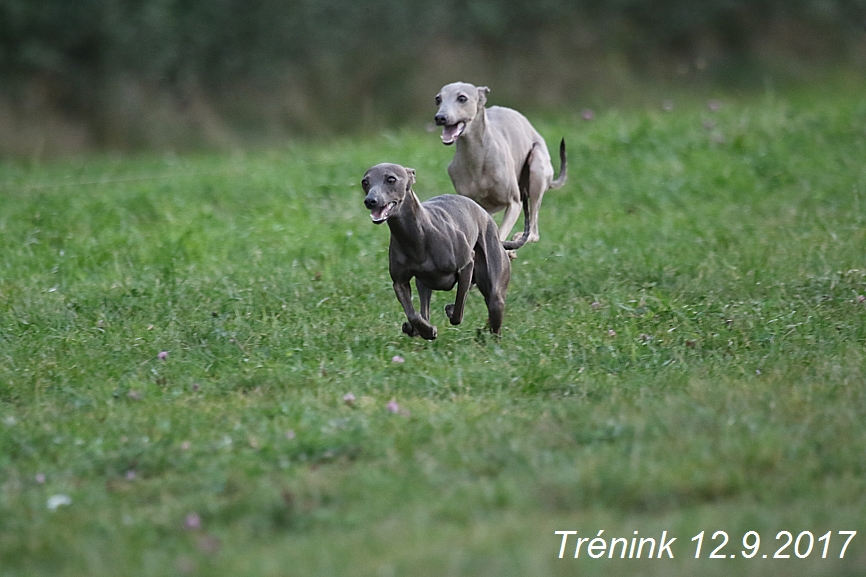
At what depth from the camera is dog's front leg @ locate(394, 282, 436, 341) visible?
6477mm

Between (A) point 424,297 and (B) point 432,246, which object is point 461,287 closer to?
(A) point 424,297

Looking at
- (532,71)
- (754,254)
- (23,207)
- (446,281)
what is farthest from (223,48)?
(446,281)

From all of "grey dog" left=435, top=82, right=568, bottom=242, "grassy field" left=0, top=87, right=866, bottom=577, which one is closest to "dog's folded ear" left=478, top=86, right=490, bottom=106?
"grey dog" left=435, top=82, right=568, bottom=242

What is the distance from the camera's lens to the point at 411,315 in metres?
6.46

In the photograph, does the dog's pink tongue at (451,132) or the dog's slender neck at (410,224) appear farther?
the dog's pink tongue at (451,132)

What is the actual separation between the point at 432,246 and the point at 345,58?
14.2m

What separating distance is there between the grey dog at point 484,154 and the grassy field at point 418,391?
2.09ft

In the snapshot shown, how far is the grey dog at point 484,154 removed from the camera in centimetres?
798

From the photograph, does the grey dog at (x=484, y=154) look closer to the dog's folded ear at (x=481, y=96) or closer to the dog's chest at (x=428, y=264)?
the dog's folded ear at (x=481, y=96)

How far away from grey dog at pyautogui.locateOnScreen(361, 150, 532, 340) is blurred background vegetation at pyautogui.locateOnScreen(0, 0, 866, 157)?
1164cm

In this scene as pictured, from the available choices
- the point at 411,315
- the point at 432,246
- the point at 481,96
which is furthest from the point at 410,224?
the point at 481,96

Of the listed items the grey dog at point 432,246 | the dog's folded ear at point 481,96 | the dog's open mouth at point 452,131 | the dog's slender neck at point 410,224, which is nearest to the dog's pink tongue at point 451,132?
the dog's open mouth at point 452,131

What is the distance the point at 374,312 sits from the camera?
7.80 metres

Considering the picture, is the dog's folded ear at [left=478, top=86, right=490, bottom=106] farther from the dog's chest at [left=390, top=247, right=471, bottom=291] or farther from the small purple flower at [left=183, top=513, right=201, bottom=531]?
the small purple flower at [left=183, top=513, right=201, bottom=531]
